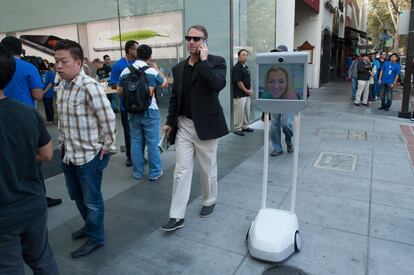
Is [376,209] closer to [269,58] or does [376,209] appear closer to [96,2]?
[269,58]

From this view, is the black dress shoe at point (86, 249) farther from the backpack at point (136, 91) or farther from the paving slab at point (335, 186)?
the paving slab at point (335, 186)

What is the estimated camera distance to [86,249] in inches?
123

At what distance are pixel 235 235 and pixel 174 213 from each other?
629 millimetres

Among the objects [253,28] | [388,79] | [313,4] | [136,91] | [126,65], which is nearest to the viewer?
[136,91]

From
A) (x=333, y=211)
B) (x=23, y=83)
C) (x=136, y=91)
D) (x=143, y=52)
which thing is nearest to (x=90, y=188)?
(x=23, y=83)

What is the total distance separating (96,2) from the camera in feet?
26.3

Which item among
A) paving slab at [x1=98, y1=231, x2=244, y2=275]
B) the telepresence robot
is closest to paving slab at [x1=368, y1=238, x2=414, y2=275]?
the telepresence robot

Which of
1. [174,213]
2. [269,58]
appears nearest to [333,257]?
[174,213]

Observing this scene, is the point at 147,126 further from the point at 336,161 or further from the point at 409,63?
the point at 409,63

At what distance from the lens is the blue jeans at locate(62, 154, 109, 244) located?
2934mm

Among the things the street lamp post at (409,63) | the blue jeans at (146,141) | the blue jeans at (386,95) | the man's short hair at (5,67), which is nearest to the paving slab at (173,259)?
the blue jeans at (146,141)

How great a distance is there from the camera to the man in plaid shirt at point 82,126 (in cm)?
280

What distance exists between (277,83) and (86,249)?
2192 millimetres

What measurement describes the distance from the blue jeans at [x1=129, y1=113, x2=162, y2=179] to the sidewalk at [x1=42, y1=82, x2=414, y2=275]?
0.71 feet
